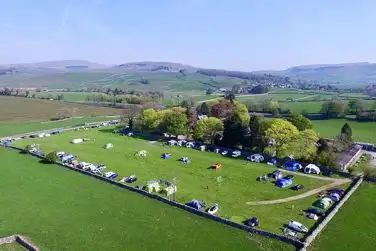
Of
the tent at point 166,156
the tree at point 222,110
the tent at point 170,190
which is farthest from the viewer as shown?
the tree at point 222,110

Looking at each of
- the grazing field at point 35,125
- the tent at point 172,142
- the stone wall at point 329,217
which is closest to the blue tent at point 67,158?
the tent at point 172,142

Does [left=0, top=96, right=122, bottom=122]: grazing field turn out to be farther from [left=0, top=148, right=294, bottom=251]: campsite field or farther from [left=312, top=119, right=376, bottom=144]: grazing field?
[left=0, top=148, right=294, bottom=251]: campsite field

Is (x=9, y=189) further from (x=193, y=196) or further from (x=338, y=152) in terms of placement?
(x=338, y=152)

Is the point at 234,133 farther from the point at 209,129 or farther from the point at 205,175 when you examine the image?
the point at 205,175

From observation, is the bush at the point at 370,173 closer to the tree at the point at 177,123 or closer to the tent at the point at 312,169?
the tent at the point at 312,169

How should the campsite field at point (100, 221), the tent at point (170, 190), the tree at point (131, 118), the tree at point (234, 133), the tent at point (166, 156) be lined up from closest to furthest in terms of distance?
1. the campsite field at point (100, 221)
2. the tent at point (170, 190)
3. the tent at point (166, 156)
4. the tree at point (234, 133)
5. the tree at point (131, 118)

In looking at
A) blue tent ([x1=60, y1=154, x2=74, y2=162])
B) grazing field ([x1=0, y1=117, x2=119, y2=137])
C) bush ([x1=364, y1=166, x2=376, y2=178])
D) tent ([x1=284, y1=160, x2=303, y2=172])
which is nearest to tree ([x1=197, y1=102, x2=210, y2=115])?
grazing field ([x1=0, y1=117, x2=119, y2=137])

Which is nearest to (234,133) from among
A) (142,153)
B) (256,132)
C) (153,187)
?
(256,132)
